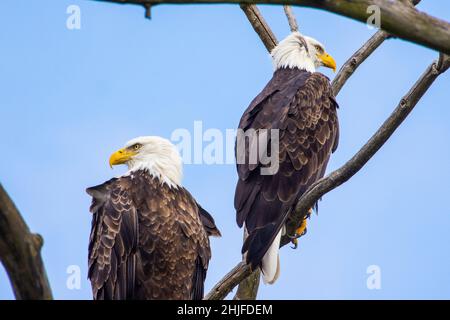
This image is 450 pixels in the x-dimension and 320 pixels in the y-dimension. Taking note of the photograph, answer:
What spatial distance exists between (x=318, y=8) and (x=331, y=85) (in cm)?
376

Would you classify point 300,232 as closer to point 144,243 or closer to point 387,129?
point 144,243

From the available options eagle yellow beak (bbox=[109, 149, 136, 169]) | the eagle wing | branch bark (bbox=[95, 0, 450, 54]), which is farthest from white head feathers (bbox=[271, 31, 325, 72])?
branch bark (bbox=[95, 0, 450, 54])

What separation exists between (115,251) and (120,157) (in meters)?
1.22

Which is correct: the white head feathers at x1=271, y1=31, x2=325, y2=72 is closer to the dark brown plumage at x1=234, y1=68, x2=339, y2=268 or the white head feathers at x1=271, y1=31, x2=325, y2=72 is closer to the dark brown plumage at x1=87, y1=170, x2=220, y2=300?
the dark brown plumage at x1=234, y1=68, x2=339, y2=268

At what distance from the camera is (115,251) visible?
6145mm

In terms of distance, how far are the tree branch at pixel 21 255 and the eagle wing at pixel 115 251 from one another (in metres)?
2.72

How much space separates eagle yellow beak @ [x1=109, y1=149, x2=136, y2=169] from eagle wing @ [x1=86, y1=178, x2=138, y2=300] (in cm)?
87

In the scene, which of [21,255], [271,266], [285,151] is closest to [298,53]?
[285,151]

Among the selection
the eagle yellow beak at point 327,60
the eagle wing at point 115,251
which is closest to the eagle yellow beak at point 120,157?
the eagle wing at point 115,251

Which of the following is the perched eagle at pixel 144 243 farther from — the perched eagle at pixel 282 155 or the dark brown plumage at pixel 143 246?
the perched eagle at pixel 282 155

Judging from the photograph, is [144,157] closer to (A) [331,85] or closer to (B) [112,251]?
(B) [112,251]

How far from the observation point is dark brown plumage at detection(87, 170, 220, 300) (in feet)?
20.1

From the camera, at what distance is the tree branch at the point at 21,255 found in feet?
11.0
